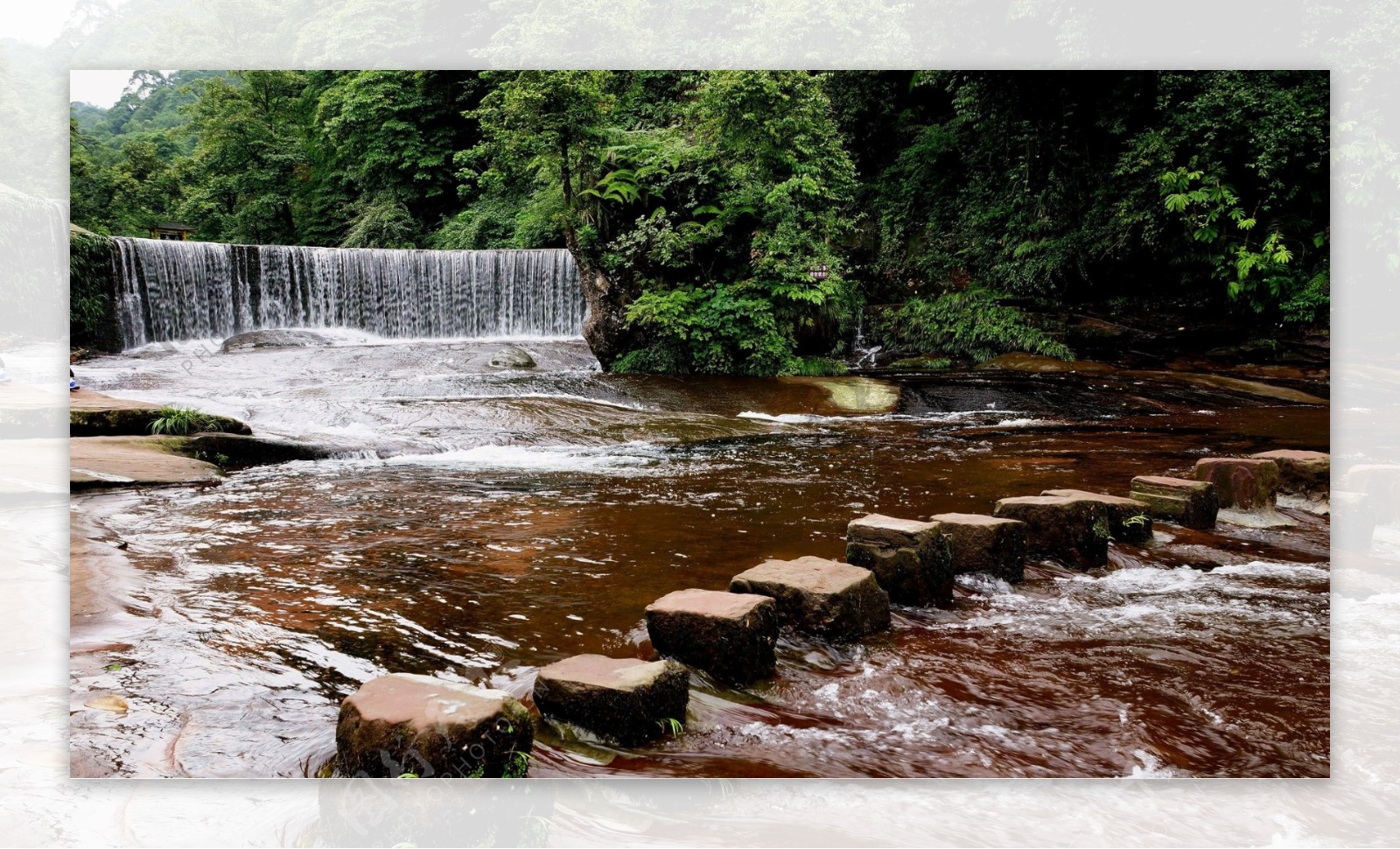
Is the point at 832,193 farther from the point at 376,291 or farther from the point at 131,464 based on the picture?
the point at 131,464

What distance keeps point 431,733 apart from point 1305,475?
4.51 m

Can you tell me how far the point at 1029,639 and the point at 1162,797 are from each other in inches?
24.0

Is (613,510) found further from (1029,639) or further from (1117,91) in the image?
(1117,91)

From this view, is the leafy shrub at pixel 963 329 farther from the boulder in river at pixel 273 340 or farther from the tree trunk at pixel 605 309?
the boulder in river at pixel 273 340

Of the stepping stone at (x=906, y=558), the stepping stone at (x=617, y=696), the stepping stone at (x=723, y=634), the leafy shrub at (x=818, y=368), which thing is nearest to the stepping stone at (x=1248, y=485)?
the stepping stone at (x=906, y=558)

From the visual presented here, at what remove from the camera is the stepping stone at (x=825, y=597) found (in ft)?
9.29

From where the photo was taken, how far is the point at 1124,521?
13.3 feet

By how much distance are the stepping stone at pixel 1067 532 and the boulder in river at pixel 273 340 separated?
→ 1036cm

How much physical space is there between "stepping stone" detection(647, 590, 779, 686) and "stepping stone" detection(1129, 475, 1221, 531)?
2625 millimetres

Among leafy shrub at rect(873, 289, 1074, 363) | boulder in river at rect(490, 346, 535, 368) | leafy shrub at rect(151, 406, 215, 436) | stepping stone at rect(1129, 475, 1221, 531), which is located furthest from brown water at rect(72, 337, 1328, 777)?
leafy shrub at rect(873, 289, 1074, 363)

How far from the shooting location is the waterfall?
38.0 feet

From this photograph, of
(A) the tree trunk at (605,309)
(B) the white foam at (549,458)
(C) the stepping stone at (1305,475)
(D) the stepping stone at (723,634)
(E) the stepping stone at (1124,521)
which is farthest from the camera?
(A) the tree trunk at (605,309)

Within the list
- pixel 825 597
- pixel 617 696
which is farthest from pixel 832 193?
pixel 617 696

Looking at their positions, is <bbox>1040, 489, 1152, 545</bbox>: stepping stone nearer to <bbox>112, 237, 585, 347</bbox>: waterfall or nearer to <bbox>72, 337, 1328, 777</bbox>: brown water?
<bbox>72, 337, 1328, 777</bbox>: brown water
